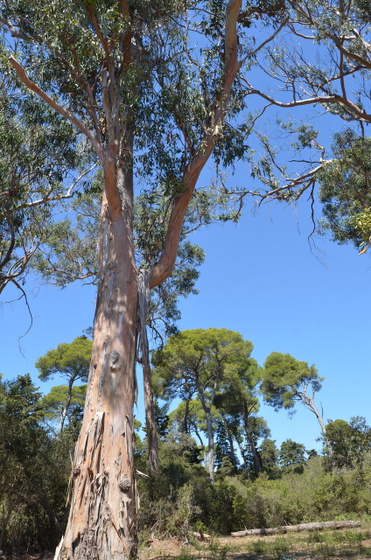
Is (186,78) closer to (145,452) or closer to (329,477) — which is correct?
(145,452)

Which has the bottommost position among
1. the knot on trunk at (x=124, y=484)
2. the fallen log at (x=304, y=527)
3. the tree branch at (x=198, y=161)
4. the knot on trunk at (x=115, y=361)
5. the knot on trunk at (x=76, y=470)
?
the fallen log at (x=304, y=527)

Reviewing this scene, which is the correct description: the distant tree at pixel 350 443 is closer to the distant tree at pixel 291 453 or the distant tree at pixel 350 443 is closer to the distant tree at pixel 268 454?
the distant tree at pixel 268 454

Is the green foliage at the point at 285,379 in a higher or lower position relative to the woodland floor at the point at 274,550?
higher

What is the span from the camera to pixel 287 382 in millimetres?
26234

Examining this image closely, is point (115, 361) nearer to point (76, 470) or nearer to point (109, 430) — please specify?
point (109, 430)

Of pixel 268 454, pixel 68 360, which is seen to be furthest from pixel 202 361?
pixel 268 454

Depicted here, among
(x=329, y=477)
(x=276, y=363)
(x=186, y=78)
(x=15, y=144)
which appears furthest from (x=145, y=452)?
(x=276, y=363)

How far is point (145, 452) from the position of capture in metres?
14.3

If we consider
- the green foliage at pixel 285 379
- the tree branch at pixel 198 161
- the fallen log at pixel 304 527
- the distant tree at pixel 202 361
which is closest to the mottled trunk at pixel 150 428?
the fallen log at pixel 304 527

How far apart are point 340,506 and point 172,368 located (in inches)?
411

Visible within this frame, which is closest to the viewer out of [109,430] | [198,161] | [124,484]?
[124,484]

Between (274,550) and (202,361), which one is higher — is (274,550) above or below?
below

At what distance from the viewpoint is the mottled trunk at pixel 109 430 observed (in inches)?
168

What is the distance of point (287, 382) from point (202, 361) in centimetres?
705
